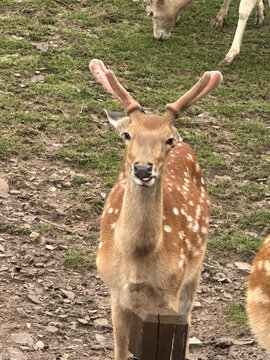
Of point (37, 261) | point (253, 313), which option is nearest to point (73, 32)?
point (37, 261)

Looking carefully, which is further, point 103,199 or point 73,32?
point 73,32

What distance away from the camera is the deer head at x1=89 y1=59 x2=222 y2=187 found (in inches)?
190

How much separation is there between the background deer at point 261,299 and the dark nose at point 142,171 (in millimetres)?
850

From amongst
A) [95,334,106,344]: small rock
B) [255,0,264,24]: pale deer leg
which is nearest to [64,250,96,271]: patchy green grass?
[95,334,106,344]: small rock

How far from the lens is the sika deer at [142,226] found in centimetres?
498

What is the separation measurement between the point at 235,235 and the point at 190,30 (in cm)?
541

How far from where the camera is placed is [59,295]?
6.48 meters

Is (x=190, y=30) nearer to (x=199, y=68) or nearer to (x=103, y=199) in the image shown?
(x=199, y=68)

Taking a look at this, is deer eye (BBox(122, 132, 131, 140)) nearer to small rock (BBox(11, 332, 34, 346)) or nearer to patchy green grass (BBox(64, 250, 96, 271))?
small rock (BBox(11, 332, 34, 346))

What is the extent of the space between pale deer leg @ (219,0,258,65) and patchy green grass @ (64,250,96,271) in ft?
16.8

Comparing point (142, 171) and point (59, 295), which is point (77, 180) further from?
point (142, 171)

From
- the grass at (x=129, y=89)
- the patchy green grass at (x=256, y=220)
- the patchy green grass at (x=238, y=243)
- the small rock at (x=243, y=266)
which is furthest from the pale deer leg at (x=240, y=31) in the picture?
the small rock at (x=243, y=266)

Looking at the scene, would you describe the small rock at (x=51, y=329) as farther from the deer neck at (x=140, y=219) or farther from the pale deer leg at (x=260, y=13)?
the pale deer leg at (x=260, y=13)

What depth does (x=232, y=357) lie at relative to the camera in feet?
19.9
